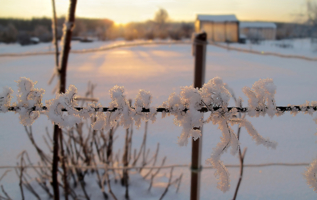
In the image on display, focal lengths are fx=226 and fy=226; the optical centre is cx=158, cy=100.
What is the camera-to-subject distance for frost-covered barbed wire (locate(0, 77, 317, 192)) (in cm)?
42

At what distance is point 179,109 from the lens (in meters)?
0.42

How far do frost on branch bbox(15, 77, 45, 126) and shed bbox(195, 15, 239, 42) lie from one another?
12.2 metres

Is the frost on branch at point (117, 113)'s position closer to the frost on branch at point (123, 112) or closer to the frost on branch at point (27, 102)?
the frost on branch at point (123, 112)

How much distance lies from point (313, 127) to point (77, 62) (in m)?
4.39

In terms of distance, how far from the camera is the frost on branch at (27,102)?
436 millimetres

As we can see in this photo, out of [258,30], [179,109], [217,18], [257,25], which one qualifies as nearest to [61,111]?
[179,109]

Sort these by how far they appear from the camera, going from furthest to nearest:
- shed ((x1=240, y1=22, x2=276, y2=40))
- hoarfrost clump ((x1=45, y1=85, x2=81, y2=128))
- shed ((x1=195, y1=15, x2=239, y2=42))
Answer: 1. shed ((x1=240, y1=22, x2=276, y2=40))
2. shed ((x1=195, y1=15, x2=239, y2=42))
3. hoarfrost clump ((x1=45, y1=85, x2=81, y2=128))

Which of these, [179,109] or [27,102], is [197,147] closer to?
[179,109]

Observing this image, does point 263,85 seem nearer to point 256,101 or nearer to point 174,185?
point 256,101

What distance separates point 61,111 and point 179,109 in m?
0.22

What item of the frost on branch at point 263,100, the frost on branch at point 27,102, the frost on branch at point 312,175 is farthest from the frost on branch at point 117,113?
the frost on branch at point 312,175

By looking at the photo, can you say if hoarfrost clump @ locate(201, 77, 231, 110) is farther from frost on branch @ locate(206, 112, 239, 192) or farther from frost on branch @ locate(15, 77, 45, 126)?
frost on branch @ locate(15, 77, 45, 126)

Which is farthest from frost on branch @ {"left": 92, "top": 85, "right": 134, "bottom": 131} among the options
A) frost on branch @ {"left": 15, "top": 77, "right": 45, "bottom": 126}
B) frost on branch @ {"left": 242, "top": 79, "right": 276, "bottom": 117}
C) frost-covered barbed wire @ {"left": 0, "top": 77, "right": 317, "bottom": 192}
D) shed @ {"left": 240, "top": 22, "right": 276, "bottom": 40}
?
shed @ {"left": 240, "top": 22, "right": 276, "bottom": 40}

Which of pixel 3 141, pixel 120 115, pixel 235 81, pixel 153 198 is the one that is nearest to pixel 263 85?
pixel 120 115
